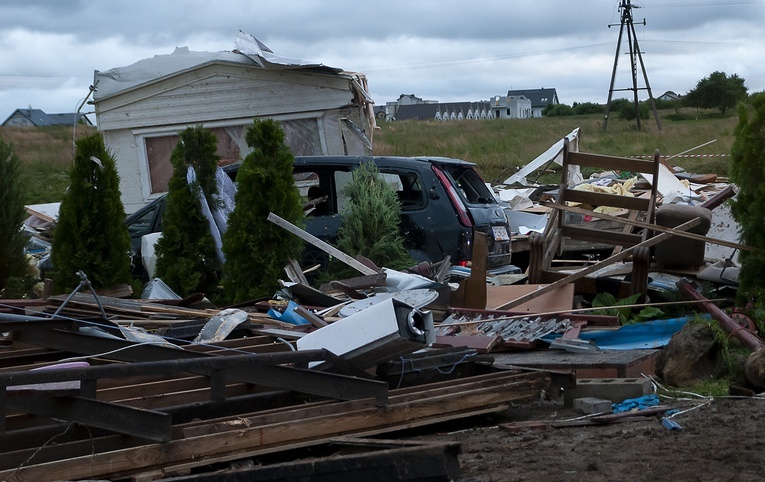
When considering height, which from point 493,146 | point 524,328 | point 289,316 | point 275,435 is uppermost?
point 493,146

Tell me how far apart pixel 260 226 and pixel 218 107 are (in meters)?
7.93

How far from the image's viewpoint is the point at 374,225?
10.6 metres

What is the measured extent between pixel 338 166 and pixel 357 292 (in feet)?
9.55

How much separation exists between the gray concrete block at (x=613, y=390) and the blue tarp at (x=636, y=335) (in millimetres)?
1641

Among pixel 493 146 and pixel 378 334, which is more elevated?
pixel 493 146

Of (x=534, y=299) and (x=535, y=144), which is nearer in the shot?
(x=534, y=299)

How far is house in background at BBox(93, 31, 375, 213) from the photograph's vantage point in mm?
17062

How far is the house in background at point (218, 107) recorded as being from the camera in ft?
56.0

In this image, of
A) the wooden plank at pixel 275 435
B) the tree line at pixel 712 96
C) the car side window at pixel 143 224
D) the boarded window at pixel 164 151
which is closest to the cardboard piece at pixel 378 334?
the wooden plank at pixel 275 435

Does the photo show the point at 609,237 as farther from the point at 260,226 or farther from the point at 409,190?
the point at 260,226

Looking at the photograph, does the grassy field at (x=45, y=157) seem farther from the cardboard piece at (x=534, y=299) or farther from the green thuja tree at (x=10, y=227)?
the cardboard piece at (x=534, y=299)

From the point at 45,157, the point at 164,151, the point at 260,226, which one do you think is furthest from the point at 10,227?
the point at 45,157

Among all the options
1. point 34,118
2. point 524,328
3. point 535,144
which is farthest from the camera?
point 34,118

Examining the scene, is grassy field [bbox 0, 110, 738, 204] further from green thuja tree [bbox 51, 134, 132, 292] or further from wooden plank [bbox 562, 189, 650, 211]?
green thuja tree [bbox 51, 134, 132, 292]
